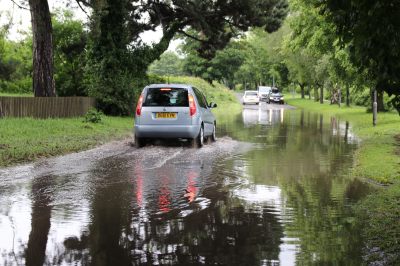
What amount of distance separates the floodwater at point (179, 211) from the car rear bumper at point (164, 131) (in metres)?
1.70

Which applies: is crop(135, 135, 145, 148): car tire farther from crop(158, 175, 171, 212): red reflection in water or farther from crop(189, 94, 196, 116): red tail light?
crop(158, 175, 171, 212): red reflection in water

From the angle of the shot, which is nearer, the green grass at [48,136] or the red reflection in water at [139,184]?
the red reflection in water at [139,184]

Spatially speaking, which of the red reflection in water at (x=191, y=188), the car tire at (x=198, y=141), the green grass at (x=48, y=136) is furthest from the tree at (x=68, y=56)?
the red reflection in water at (x=191, y=188)

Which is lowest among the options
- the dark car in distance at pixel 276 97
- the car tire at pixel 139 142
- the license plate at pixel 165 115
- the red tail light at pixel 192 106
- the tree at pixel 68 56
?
the car tire at pixel 139 142

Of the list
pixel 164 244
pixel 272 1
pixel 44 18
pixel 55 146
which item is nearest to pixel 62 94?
pixel 44 18

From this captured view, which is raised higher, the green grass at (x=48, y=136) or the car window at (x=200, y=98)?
the car window at (x=200, y=98)

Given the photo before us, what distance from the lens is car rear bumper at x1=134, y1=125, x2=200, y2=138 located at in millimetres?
14594

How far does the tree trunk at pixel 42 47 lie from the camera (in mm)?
21328

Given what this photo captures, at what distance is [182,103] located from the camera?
48.7ft

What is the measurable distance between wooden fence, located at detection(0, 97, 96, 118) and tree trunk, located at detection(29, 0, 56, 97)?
1.65 metres

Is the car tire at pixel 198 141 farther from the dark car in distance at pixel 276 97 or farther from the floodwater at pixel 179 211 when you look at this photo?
the dark car in distance at pixel 276 97

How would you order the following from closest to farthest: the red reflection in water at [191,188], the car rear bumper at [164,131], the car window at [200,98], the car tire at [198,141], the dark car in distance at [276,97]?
the red reflection in water at [191,188] → the car rear bumper at [164,131] → the car tire at [198,141] → the car window at [200,98] → the dark car in distance at [276,97]

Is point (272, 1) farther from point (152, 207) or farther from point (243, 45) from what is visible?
point (243, 45)

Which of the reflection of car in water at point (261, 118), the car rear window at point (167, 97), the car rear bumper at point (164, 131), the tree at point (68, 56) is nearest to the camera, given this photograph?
the car rear bumper at point (164, 131)
